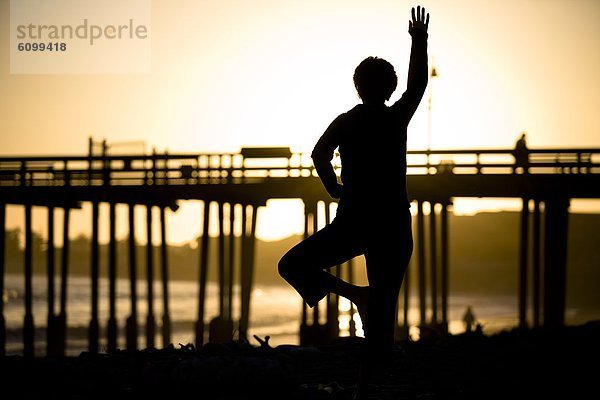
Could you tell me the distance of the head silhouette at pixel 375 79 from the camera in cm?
572

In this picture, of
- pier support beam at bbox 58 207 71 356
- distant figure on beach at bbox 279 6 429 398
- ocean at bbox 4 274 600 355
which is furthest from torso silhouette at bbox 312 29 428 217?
ocean at bbox 4 274 600 355

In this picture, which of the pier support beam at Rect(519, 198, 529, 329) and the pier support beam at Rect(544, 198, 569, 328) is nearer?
the pier support beam at Rect(544, 198, 569, 328)

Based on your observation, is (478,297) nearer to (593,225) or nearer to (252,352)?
(593,225)

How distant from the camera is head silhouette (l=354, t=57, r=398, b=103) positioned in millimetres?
5723

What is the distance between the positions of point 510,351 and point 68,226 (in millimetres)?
22974

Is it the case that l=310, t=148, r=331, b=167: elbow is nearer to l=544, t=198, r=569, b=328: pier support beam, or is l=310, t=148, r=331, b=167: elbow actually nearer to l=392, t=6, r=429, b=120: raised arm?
l=392, t=6, r=429, b=120: raised arm

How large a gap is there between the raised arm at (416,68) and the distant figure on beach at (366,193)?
0.01 m

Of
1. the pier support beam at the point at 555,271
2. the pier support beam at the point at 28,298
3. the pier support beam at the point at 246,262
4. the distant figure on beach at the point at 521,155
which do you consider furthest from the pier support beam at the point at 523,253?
the pier support beam at the point at 28,298

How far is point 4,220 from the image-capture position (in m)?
28.4

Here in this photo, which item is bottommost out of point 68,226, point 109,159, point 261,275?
point 261,275

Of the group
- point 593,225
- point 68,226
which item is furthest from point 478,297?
point 68,226

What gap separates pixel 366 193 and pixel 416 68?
80 cm

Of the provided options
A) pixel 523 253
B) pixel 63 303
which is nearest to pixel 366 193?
pixel 523 253

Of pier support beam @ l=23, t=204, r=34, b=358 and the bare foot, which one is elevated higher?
the bare foot
